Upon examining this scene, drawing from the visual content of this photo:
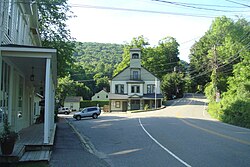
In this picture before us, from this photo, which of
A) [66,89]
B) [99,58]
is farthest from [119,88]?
[99,58]

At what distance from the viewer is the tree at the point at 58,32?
33.2m

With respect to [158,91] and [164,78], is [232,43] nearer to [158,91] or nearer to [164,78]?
[158,91]

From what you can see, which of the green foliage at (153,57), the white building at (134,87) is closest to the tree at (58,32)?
the white building at (134,87)

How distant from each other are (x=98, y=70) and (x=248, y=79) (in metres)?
81.0

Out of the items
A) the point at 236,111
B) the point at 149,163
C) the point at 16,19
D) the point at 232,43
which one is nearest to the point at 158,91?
the point at 232,43

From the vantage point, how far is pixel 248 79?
171ft

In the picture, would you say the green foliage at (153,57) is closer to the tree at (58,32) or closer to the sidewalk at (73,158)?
the tree at (58,32)

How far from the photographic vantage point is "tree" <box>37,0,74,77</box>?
33188mm

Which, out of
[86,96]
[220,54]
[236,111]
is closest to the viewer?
[236,111]

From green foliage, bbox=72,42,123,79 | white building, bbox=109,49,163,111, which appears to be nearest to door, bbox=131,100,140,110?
white building, bbox=109,49,163,111

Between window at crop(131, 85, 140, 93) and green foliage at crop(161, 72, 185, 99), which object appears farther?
green foliage at crop(161, 72, 185, 99)

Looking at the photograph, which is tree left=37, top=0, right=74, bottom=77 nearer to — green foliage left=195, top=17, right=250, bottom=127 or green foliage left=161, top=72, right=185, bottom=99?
green foliage left=195, top=17, right=250, bottom=127

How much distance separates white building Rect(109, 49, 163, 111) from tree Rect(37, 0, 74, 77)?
36958 millimetres

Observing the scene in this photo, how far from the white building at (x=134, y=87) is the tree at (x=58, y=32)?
37.0 meters
